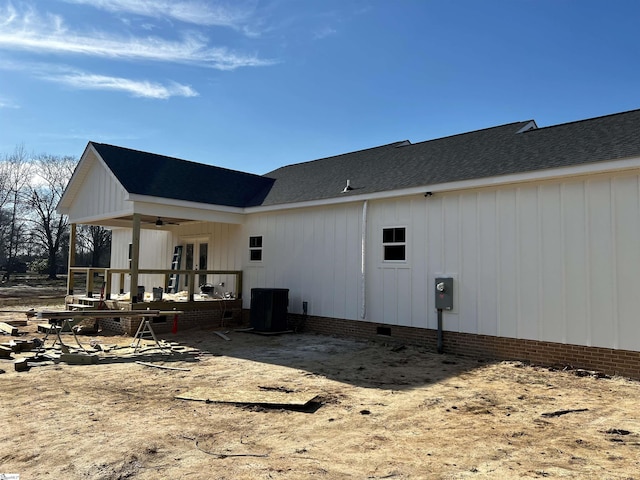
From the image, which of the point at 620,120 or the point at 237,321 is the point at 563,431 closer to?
the point at 620,120

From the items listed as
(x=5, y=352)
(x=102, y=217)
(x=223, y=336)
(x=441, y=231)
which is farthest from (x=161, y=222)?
(x=441, y=231)

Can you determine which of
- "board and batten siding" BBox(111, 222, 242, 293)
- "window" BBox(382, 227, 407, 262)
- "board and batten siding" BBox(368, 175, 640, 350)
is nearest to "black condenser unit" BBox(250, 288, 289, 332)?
"board and batten siding" BBox(111, 222, 242, 293)

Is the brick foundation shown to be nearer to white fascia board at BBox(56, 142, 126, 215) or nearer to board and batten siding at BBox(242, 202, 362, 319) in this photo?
board and batten siding at BBox(242, 202, 362, 319)

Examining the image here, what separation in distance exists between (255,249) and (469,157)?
7.44 metres

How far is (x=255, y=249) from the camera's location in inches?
585

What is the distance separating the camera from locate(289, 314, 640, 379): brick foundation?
7547mm

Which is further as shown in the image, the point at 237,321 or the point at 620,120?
the point at 237,321

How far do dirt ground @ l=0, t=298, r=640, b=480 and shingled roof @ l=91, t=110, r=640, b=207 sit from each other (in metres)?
4.09

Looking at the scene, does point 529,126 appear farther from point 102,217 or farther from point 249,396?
point 102,217

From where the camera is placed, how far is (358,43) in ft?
43.7

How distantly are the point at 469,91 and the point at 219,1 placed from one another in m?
7.81

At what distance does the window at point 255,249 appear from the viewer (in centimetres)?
1476

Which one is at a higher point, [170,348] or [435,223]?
[435,223]

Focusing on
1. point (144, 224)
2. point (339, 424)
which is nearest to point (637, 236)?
point (339, 424)
